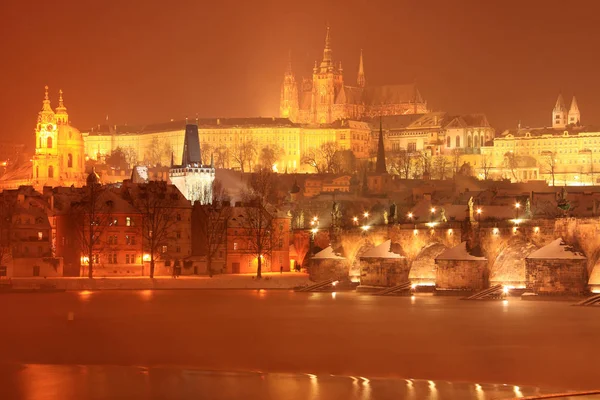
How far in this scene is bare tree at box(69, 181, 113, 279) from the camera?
76938mm

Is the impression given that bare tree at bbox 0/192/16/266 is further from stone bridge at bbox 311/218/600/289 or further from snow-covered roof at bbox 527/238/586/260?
snow-covered roof at bbox 527/238/586/260

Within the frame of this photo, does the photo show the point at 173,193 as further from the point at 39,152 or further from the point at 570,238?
the point at 39,152

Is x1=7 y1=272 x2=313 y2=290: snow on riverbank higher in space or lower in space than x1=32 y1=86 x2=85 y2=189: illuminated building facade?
lower

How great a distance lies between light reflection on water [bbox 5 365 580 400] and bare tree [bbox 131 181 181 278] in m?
38.9

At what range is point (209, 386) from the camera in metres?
34.8

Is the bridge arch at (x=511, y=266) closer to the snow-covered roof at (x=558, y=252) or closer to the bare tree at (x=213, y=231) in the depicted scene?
the snow-covered roof at (x=558, y=252)

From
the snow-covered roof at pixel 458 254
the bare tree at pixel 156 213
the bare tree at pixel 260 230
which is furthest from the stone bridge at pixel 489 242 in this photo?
the bare tree at pixel 156 213

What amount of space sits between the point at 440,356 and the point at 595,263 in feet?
72.9

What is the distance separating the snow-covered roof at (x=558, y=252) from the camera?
196ft

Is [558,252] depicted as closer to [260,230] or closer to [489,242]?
[489,242]

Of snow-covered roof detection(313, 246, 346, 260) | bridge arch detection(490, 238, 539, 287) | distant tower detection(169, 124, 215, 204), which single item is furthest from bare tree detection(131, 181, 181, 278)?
distant tower detection(169, 124, 215, 204)

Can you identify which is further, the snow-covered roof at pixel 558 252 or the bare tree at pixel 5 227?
the bare tree at pixel 5 227

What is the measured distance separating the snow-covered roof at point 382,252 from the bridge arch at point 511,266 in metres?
6.44

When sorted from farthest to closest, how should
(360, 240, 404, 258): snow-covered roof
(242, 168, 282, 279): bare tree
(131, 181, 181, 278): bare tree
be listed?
(242, 168, 282, 279): bare tree
(131, 181, 181, 278): bare tree
(360, 240, 404, 258): snow-covered roof
